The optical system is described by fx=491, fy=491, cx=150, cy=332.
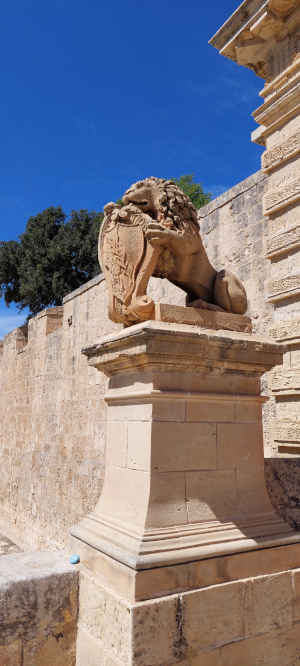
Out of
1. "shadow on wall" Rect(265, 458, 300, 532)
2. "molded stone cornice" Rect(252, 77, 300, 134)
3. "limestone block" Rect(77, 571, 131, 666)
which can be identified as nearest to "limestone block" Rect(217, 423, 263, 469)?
"shadow on wall" Rect(265, 458, 300, 532)

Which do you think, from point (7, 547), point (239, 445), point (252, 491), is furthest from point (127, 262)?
point (7, 547)

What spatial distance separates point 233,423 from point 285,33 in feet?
13.7

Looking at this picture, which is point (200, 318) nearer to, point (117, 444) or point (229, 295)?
point (229, 295)

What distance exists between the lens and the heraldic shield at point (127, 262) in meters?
2.90

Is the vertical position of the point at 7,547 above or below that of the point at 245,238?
below

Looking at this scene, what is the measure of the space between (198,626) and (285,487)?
1.10m

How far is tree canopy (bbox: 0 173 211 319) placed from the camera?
19.7 m

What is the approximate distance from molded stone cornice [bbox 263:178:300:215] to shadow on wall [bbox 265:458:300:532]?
2676 millimetres

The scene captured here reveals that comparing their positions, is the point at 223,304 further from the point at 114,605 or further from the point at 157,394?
the point at 114,605

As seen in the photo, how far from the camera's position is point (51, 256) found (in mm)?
19812

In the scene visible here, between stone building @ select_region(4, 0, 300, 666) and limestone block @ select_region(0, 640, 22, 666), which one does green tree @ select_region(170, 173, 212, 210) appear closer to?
stone building @ select_region(4, 0, 300, 666)

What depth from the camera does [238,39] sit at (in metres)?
5.15

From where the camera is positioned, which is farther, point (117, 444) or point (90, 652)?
point (117, 444)

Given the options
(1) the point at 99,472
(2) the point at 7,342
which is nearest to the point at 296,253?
(1) the point at 99,472
